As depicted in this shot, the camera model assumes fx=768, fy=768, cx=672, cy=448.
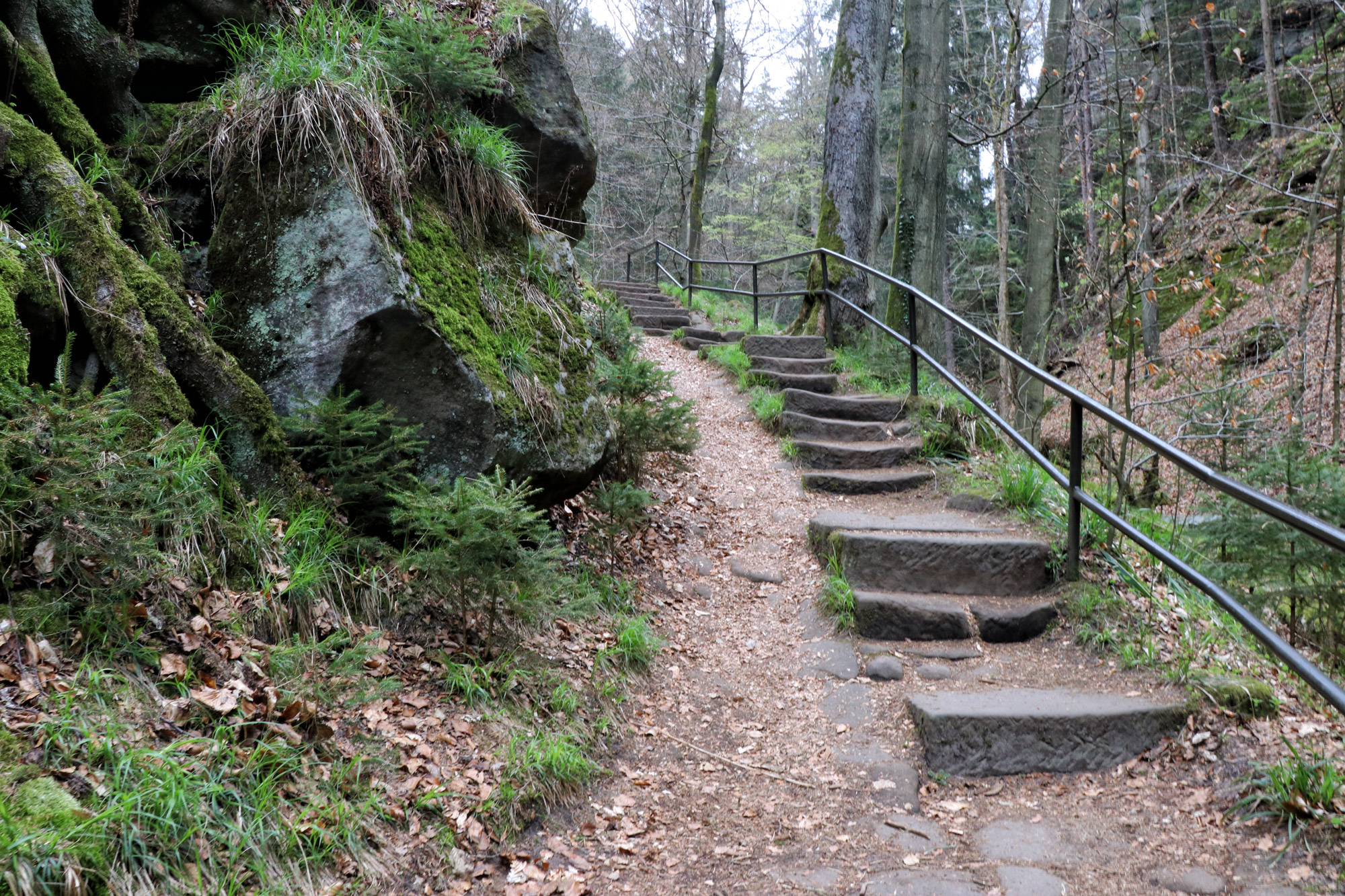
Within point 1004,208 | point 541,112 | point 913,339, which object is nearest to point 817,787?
point 913,339

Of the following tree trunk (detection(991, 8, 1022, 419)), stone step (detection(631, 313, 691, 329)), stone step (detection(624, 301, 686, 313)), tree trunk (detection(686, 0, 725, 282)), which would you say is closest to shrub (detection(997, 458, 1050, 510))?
tree trunk (detection(991, 8, 1022, 419))

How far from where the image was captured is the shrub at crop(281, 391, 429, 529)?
11.3 ft

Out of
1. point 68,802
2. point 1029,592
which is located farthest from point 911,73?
point 68,802

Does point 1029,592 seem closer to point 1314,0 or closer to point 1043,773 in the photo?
point 1043,773

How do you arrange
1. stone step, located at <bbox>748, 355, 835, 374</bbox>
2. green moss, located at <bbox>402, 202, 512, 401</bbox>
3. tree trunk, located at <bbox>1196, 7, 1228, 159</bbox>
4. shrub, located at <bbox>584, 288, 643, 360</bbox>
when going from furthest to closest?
tree trunk, located at <bbox>1196, 7, 1228, 159</bbox> → stone step, located at <bbox>748, 355, 835, 374</bbox> → shrub, located at <bbox>584, 288, 643, 360</bbox> → green moss, located at <bbox>402, 202, 512, 401</bbox>

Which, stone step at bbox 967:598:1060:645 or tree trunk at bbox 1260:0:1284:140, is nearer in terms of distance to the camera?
stone step at bbox 967:598:1060:645

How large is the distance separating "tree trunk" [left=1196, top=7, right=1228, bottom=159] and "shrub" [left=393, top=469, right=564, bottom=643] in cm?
1559

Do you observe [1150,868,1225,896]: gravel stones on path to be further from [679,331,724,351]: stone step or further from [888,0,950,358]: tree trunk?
[679,331,724,351]: stone step

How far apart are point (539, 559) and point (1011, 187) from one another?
18591 mm

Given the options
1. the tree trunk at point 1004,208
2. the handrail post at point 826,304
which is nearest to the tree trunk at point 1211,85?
the tree trunk at point 1004,208

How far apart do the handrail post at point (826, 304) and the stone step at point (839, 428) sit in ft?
7.64

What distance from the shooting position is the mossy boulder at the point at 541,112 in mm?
5852

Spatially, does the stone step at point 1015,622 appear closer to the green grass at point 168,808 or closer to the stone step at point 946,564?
the stone step at point 946,564

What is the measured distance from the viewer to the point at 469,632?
11.4ft
